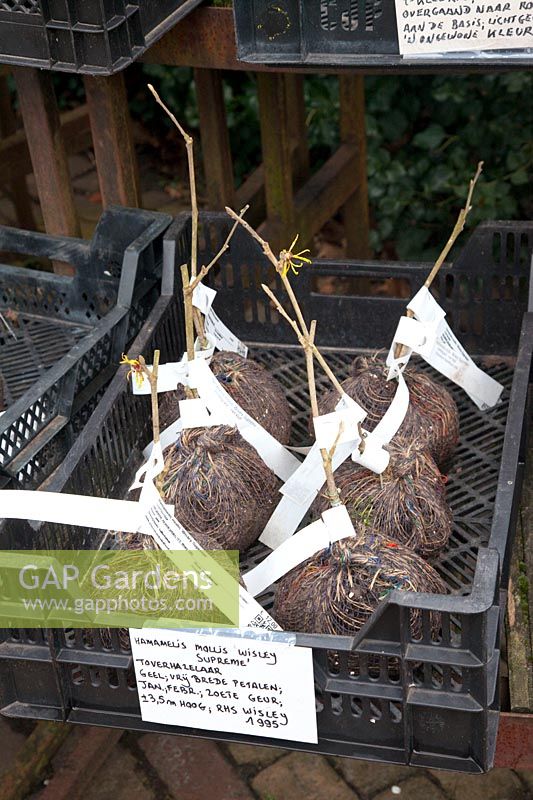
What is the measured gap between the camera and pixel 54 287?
272 cm

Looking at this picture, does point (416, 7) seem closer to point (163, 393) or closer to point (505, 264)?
point (505, 264)

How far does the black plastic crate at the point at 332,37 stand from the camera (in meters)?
2.12

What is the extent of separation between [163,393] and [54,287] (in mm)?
578

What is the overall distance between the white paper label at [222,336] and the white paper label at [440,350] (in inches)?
17.6

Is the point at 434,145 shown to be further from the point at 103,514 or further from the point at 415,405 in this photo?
the point at 103,514

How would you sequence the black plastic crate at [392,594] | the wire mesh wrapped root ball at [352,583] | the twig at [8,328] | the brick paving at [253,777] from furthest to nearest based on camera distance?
1. the brick paving at [253,777]
2. the twig at [8,328]
3. the wire mesh wrapped root ball at [352,583]
4. the black plastic crate at [392,594]

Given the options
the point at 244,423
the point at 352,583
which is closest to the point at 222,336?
the point at 244,423

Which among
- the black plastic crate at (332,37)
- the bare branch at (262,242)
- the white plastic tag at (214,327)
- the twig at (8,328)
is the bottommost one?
the twig at (8,328)

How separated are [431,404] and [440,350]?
7.6 inches

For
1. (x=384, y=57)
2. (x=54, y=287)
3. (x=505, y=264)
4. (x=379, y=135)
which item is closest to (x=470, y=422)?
(x=505, y=264)

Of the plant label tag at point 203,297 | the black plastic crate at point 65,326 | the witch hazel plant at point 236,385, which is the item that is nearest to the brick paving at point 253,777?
the black plastic crate at point 65,326

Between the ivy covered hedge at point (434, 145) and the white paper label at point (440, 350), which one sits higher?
the white paper label at point (440, 350)

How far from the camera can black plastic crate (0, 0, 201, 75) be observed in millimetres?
2170

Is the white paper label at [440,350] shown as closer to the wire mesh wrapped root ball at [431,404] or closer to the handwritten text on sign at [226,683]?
the wire mesh wrapped root ball at [431,404]
